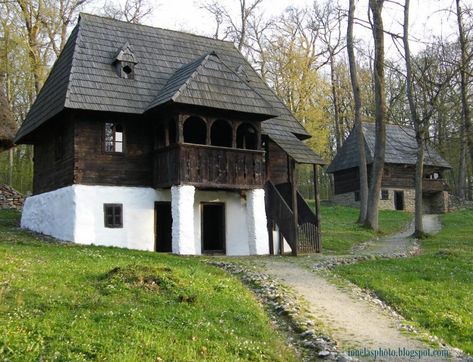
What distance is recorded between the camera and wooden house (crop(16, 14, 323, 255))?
1759cm

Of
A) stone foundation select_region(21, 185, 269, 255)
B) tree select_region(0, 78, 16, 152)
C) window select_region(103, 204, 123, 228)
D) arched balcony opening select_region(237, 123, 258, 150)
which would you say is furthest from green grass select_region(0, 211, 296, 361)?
tree select_region(0, 78, 16, 152)

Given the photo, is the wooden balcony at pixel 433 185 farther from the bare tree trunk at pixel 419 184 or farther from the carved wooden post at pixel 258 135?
the carved wooden post at pixel 258 135

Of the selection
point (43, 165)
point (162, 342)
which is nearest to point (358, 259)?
point (162, 342)

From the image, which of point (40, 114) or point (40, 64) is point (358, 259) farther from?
point (40, 64)

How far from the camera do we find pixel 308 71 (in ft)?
116

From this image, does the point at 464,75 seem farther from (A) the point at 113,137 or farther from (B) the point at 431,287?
(A) the point at 113,137

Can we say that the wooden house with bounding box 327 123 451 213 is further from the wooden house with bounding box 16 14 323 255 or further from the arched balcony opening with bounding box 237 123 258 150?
the wooden house with bounding box 16 14 323 255

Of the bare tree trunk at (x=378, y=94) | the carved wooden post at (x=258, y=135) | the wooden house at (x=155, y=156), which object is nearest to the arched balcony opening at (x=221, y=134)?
the wooden house at (x=155, y=156)

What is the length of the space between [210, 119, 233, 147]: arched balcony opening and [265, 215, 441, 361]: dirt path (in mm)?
6785

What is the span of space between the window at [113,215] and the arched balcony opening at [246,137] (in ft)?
16.7

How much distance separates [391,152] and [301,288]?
3130cm

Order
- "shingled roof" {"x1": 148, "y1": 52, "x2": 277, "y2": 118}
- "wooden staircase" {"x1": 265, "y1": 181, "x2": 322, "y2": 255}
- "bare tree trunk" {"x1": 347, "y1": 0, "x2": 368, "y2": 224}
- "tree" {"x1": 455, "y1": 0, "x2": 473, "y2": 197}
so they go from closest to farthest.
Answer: "shingled roof" {"x1": 148, "y1": 52, "x2": 277, "y2": 118}, "tree" {"x1": 455, "y1": 0, "x2": 473, "y2": 197}, "wooden staircase" {"x1": 265, "y1": 181, "x2": 322, "y2": 255}, "bare tree trunk" {"x1": 347, "y1": 0, "x2": 368, "y2": 224}

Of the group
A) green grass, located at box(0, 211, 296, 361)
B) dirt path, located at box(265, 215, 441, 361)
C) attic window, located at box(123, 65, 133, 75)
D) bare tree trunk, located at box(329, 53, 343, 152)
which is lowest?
dirt path, located at box(265, 215, 441, 361)

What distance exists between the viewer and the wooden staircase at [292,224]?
1867cm
